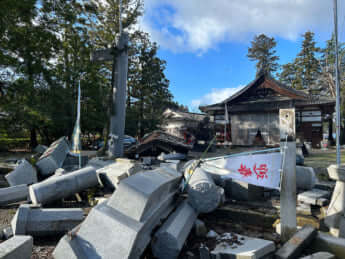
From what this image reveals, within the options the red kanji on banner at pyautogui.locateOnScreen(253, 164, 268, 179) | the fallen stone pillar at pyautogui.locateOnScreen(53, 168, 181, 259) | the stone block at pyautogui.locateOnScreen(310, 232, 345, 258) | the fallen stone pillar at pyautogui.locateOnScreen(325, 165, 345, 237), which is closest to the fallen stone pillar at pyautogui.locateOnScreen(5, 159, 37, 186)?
the fallen stone pillar at pyautogui.locateOnScreen(53, 168, 181, 259)

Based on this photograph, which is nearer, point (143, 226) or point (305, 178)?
point (143, 226)

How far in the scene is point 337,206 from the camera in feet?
12.1

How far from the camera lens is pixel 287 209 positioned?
346cm

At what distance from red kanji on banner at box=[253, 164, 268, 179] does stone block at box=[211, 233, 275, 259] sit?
0.96m

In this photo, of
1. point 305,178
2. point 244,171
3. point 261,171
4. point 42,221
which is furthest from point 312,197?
point 42,221

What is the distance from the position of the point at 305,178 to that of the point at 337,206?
68.5 inches

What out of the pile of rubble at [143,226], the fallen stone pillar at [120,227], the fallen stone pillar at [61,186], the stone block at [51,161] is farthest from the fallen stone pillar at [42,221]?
the stone block at [51,161]

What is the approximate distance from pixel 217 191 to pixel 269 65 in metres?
47.0

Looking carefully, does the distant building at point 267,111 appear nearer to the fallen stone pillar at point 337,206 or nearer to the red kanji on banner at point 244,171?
the fallen stone pillar at point 337,206

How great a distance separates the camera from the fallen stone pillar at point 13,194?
15.7 feet

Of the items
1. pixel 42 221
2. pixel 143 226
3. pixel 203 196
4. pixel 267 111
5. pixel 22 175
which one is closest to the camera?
pixel 143 226

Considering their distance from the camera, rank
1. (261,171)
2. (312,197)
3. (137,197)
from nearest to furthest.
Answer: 1. (137,197)
2. (261,171)
3. (312,197)

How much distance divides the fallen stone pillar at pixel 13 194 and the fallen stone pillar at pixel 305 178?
627 centimetres

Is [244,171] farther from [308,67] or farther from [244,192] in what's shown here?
[308,67]
